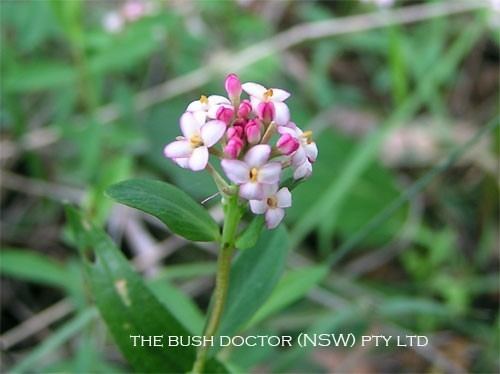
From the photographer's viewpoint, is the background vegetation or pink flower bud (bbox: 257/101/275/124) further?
the background vegetation

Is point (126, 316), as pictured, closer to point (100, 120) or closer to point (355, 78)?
point (100, 120)

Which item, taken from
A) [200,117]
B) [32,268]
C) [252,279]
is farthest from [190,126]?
[32,268]

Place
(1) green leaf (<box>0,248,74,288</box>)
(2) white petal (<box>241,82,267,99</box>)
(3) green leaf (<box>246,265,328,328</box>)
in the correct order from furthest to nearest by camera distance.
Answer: (1) green leaf (<box>0,248,74,288</box>)
(3) green leaf (<box>246,265,328,328</box>)
(2) white petal (<box>241,82,267,99</box>)

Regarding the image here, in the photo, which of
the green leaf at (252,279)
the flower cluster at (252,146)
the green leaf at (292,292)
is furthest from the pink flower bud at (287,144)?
the green leaf at (292,292)

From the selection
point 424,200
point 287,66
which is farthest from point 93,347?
point 287,66

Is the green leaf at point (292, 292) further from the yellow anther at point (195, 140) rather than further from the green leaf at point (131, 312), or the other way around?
the yellow anther at point (195, 140)

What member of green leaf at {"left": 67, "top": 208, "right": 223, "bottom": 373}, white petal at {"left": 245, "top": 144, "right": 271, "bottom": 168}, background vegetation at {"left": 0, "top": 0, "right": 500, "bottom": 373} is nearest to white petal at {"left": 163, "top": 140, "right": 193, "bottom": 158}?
white petal at {"left": 245, "top": 144, "right": 271, "bottom": 168}

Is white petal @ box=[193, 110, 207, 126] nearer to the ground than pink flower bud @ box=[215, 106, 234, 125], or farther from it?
farther from it

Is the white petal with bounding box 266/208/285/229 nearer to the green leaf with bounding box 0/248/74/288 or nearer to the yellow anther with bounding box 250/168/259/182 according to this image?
the yellow anther with bounding box 250/168/259/182
